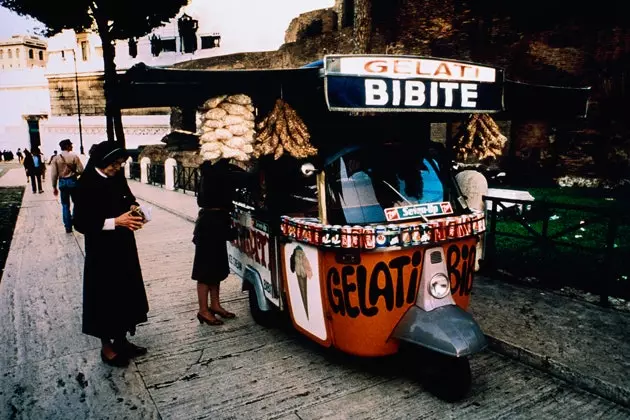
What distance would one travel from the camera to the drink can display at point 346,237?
341 centimetres

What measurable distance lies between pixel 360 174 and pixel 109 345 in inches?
111

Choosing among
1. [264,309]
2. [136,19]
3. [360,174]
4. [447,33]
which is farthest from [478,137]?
[136,19]

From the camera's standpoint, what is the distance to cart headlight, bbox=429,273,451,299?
3627 millimetres

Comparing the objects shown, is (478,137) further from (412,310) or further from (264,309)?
(264,309)

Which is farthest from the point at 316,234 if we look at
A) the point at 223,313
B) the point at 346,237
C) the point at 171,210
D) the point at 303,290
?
the point at 171,210

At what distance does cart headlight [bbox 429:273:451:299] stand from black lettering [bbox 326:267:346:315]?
0.73 meters

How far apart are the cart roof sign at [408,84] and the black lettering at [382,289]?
1200 mm

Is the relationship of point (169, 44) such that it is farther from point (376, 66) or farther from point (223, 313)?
point (376, 66)

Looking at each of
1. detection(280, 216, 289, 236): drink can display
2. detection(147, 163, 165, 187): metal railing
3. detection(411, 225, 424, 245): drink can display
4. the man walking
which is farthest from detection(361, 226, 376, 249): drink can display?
detection(147, 163, 165, 187): metal railing

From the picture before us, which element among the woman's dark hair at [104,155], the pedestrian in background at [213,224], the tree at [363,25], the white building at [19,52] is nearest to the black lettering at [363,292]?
the pedestrian in background at [213,224]

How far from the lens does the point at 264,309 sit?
15.5 ft

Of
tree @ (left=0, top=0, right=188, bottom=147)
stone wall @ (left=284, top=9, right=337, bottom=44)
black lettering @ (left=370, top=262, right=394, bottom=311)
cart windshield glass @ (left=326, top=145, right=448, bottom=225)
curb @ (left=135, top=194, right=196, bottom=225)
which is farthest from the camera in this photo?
stone wall @ (left=284, top=9, right=337, bottom=44)

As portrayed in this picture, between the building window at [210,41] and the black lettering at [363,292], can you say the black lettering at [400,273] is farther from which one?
Answer: the building window at [210,41]

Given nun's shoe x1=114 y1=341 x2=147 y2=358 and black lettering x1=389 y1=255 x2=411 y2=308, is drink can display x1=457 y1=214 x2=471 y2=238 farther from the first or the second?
nun's shoe x1=114 y1=341 x2=147 y2=358
